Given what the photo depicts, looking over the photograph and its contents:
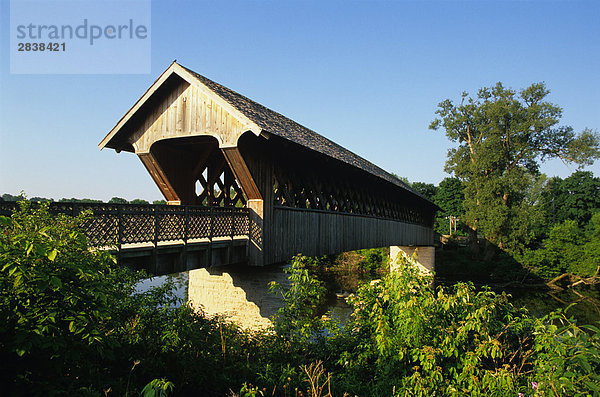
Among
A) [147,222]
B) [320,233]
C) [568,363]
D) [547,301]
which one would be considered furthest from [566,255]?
[147,222]

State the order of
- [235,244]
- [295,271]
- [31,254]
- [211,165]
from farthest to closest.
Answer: [211,165] → [235,244] → [295,271] → [31,254]

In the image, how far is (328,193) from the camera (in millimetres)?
10867

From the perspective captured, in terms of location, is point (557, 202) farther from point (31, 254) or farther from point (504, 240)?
point (31, 254)

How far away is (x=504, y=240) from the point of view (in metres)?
25.5

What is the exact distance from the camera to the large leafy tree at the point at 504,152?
83.5ft

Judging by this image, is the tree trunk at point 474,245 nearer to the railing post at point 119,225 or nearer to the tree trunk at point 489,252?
the tree trunk at point 489,252

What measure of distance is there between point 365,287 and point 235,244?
120 inches

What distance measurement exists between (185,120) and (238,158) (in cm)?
164

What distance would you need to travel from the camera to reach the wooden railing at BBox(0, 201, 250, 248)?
193 inches

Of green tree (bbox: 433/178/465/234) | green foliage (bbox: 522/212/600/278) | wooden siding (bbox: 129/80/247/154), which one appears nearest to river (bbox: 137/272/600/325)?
green foliage (bbox: 522/212/600/278)

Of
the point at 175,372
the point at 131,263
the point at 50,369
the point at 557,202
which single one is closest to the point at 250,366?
the point at 175,372

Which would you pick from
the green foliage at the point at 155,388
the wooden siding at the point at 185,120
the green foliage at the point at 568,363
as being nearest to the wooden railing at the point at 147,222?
the wooden siding at the point at 185,120

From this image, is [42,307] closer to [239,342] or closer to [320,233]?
[239,342]

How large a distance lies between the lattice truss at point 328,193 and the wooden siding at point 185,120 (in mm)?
1584
